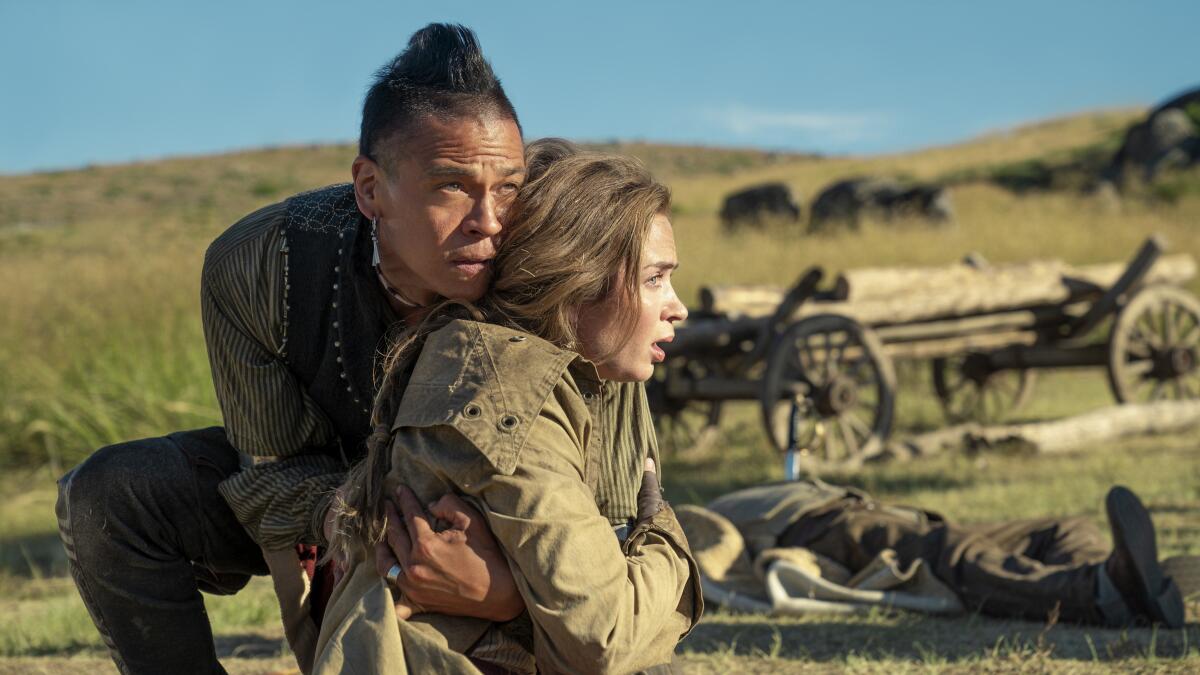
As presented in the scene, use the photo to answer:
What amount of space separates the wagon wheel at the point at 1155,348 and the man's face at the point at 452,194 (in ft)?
26.0

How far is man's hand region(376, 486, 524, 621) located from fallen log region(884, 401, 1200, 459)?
6282mm

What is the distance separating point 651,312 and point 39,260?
11.2 meters

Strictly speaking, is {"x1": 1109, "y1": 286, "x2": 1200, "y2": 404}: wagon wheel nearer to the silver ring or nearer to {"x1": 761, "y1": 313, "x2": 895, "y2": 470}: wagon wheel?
{"x1": 761, "y1": 313, "x2": 895, "y2": 470}: wagon wheel

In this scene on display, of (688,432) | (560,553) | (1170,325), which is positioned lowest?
(688,432)

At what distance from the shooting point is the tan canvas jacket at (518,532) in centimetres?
182

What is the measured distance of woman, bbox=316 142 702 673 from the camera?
184cm

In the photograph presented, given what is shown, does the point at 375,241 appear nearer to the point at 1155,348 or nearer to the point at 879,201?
the point at 1155,348

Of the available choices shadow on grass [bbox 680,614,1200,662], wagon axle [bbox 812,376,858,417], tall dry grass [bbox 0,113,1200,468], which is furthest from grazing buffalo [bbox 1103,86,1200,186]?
shadow on grass [bbox 680,614,1200,662]

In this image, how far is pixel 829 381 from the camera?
7.71 meters

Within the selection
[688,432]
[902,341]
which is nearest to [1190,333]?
[902,341]

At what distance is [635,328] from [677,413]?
6711mm

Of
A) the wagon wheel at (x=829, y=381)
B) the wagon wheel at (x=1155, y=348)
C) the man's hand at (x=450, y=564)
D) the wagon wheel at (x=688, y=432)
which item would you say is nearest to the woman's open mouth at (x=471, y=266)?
the man's hand at (x=450, y=564)

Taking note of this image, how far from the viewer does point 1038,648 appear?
3486mm

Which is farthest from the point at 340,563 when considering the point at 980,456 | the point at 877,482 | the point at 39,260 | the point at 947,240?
the point at 947,240
